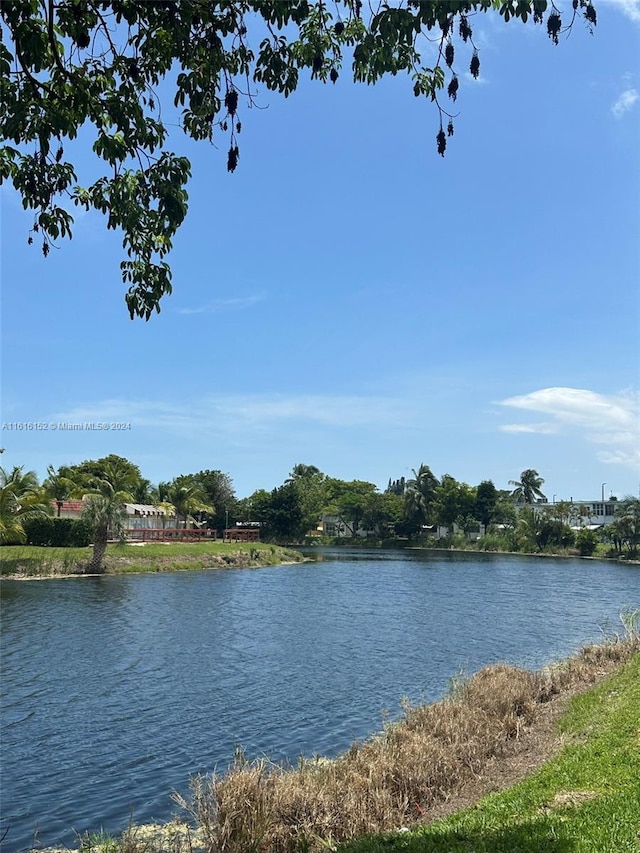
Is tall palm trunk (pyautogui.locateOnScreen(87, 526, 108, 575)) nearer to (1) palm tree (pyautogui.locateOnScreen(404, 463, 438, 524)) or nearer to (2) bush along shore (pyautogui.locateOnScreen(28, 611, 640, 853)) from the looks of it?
(2) bush along shore (pyautogui.locateOnScreen(28, 611, 640, 853))

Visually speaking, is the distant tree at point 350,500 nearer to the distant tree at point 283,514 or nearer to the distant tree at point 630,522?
the distant tree at point 283,514

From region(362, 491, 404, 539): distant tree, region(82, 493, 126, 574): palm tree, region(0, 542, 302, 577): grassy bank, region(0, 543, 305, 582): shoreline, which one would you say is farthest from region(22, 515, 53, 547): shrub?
region(362, 491, 404, 539): distant tree

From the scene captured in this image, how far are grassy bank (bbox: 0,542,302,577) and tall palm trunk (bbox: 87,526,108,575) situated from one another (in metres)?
0.56

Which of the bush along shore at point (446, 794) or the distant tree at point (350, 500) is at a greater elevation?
the distant tree at point (350, 500)

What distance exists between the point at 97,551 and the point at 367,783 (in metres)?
49.0

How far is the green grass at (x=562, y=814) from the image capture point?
688 centimetres

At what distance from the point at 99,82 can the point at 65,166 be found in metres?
0.80

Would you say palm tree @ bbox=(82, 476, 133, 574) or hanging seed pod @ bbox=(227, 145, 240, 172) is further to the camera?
palm tree @ bbox=(82, 476, 133, 574)

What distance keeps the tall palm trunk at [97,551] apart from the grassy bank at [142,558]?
56 centimetres

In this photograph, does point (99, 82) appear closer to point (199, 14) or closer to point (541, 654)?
point (199, 14)

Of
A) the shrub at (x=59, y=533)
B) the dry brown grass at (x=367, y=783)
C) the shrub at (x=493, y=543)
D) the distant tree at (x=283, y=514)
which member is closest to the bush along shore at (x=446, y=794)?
the dry brown grass at (x=367, y=783)

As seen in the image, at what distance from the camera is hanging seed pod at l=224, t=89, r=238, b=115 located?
5.78 meters

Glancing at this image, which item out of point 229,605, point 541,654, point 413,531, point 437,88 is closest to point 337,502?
point 413,531

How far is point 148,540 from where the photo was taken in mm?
75625
